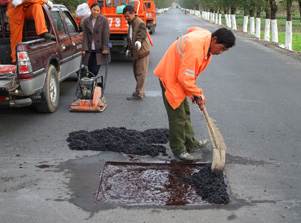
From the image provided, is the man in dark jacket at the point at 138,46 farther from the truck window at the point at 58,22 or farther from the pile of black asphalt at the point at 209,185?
the pile of black asphalt at the point at 209,185

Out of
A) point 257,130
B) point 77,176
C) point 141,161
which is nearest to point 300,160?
point 257,130

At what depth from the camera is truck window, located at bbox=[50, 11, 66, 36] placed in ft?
23.9

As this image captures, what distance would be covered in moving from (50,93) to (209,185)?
12.2 feet

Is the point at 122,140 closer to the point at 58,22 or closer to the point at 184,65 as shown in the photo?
the point at 184,65

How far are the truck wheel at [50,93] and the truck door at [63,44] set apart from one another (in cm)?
45

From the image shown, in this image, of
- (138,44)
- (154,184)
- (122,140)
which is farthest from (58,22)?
(154,184)

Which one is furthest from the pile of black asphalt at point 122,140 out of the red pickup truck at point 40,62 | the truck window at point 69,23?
the truck window at point 69,23

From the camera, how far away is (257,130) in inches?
233

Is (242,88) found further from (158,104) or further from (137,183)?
(137,183)

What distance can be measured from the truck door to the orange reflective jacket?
10.7 feet

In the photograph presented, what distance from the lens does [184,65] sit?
4039mm

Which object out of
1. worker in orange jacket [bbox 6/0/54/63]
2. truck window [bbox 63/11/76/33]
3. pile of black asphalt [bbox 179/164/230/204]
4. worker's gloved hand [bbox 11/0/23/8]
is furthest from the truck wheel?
pile of black asphalt [bbox 179/164/230/204]

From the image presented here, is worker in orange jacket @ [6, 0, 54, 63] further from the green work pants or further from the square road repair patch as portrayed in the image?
the square road repair patch

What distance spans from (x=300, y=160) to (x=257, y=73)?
658cm
